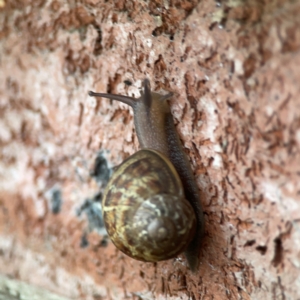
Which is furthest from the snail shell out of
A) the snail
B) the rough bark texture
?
the rough bark texture

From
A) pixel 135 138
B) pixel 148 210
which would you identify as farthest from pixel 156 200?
pixel 135 138

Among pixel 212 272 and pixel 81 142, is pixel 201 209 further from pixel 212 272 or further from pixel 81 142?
pixel 81 142

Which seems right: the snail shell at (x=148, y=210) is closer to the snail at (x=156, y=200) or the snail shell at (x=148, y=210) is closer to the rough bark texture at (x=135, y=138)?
the snail at (x=156, y=200)

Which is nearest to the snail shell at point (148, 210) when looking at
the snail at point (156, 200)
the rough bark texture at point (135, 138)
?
the snail at point (156, 200)

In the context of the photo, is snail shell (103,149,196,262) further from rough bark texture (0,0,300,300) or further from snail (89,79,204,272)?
rough bark texture (0,0,300,300)

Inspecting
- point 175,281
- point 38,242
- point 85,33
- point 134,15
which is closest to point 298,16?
point 134,15

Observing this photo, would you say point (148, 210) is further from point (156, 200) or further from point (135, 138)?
point (135, 138)
